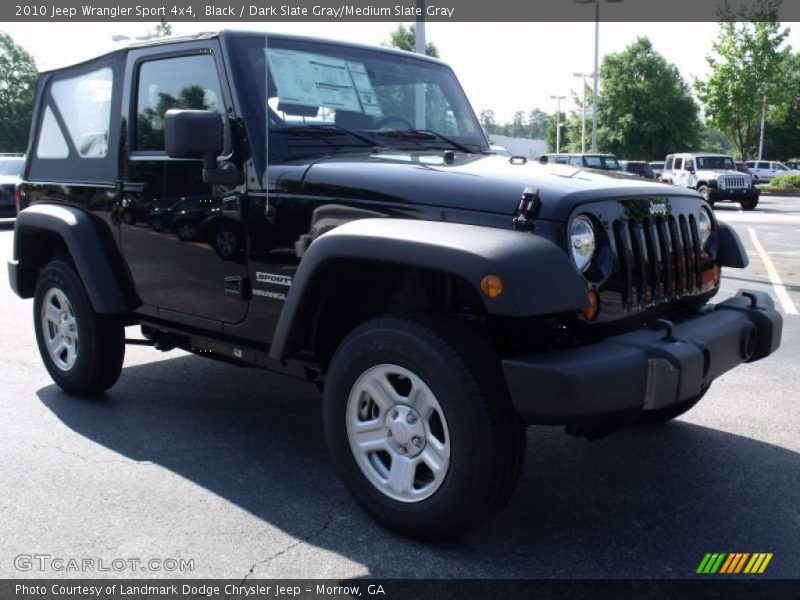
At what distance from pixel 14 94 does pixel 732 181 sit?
5682cm

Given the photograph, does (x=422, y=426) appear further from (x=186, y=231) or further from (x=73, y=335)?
(x=73, y=335)

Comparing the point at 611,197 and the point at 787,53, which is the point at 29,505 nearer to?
the point at 611,197

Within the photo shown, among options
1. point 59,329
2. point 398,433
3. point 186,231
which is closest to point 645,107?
point 59,329

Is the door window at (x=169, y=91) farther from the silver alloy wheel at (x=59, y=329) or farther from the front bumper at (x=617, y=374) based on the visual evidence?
the front bumper at (x=617, y=374)

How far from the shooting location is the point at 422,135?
4293mm

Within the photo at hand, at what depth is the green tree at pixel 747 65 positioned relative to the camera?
4159 cm

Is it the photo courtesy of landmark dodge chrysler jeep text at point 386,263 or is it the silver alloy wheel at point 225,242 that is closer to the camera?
the photo courtesy of landmark dodge chrysler jeep text at point 386,263

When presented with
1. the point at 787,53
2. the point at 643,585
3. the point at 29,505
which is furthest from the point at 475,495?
the point at 787,53

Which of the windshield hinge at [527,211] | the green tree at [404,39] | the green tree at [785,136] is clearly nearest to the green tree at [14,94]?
the green tree at [404,39]

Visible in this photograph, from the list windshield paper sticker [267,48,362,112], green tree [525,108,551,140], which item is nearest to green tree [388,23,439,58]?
windshield paper sticker [267,48,362,112]

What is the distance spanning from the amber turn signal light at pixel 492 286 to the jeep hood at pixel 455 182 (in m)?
0.37

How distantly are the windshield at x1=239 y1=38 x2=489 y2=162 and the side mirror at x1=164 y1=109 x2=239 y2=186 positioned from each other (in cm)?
23

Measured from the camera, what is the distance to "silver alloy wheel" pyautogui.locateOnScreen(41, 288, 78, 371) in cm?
496

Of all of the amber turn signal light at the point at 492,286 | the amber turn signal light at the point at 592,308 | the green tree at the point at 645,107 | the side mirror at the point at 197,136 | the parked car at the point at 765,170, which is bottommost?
the parked car at the point at 765,170
